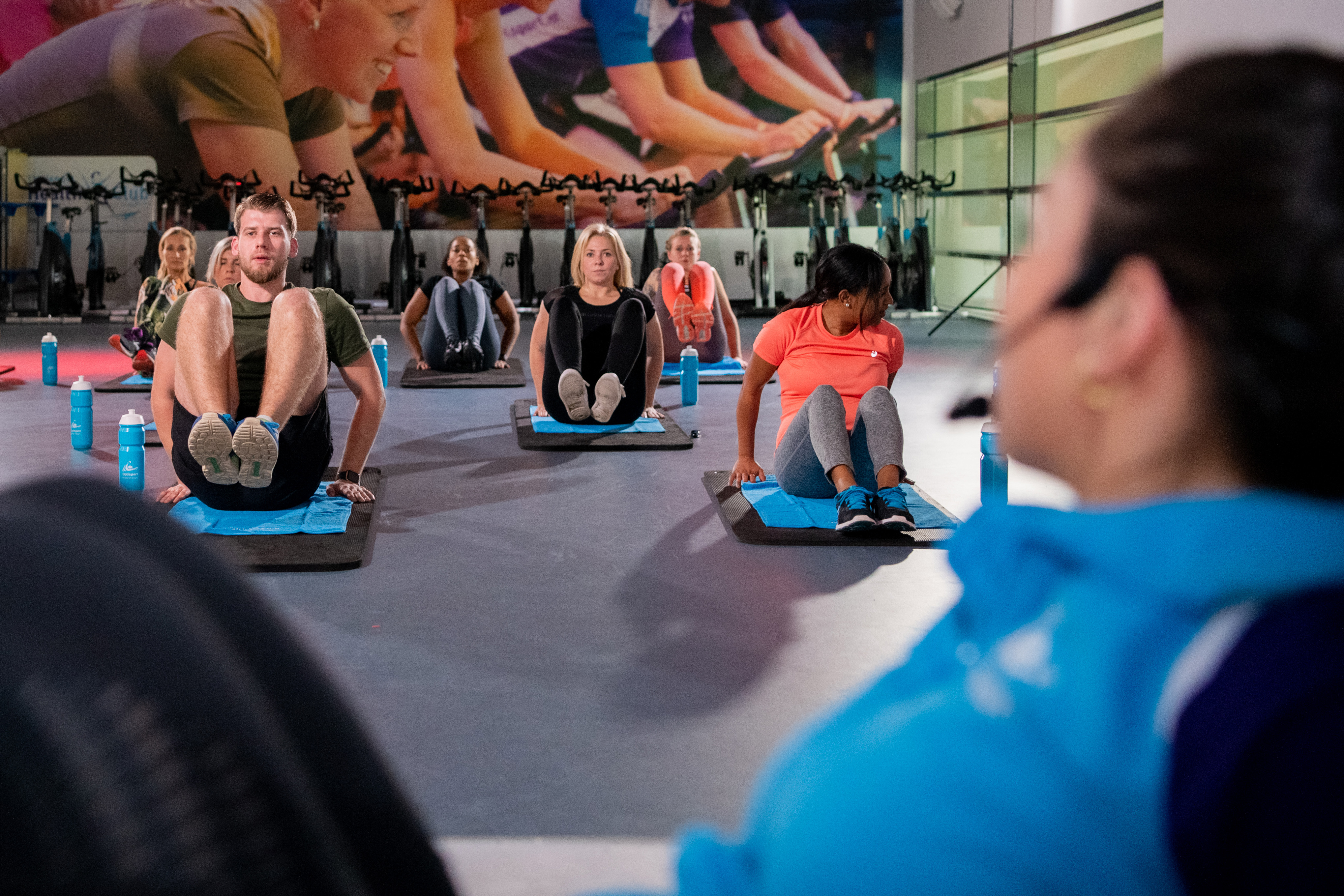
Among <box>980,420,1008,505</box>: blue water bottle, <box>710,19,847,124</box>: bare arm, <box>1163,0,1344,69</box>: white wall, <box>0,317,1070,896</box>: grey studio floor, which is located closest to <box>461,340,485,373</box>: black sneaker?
<box>0,317,1070,896</box>: grey studio floor

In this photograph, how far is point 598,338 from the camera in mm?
6074

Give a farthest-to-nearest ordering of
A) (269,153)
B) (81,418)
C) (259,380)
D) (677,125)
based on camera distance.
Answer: (677,125) < (269,153) < (81,418) < (259,380)

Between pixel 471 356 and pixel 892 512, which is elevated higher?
pixel 471 356

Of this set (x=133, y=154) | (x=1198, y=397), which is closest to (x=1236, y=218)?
(x=1198, y=397)

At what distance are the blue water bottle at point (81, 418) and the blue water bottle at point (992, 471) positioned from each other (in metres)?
3.47

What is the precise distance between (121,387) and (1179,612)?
7148 millimetres

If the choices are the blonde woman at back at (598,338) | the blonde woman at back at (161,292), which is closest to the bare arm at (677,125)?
the blonde woman at back at (161,292)

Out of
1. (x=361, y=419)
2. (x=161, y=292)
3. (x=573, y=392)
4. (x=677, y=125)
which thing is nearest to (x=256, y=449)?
(x=361, y=419)

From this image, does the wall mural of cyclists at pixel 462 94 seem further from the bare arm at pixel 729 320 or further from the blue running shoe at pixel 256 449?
the blue running shoe at pixel 256 449

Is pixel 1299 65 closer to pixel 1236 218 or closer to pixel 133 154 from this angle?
pixel 1236 218

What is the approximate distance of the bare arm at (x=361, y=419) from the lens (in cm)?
425

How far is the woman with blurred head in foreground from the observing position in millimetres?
583

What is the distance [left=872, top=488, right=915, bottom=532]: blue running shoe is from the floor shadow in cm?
8

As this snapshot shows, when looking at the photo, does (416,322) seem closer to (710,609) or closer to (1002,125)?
(710,609)
